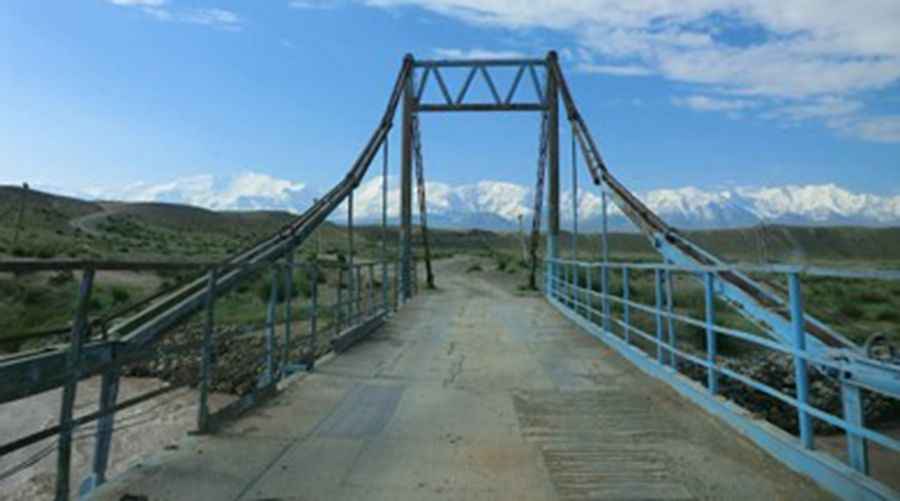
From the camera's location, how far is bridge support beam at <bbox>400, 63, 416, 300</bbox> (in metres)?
18.9

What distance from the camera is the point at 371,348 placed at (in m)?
9.66

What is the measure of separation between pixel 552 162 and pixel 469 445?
16.0 metres

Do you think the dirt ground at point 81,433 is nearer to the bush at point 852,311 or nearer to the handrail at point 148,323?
the handrail at point 148,323

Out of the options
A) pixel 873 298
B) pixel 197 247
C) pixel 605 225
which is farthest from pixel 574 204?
pixel 197 247

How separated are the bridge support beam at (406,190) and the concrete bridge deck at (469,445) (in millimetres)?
10739

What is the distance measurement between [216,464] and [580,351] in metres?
6.38

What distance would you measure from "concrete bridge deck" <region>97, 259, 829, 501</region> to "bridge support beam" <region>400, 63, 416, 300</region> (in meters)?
10.7

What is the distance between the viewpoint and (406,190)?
64.3ft

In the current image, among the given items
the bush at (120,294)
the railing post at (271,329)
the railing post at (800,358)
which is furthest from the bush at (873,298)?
the bush at (120,294)

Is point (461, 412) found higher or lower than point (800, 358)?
lower

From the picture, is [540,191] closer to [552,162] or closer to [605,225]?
[552,162]

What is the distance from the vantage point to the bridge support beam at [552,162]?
19438 mm

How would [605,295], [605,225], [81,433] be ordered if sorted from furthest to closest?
1. [605,225]
2. [605,295]
3. [81,433]

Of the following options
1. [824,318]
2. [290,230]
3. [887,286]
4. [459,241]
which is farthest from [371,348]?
[459,241]
